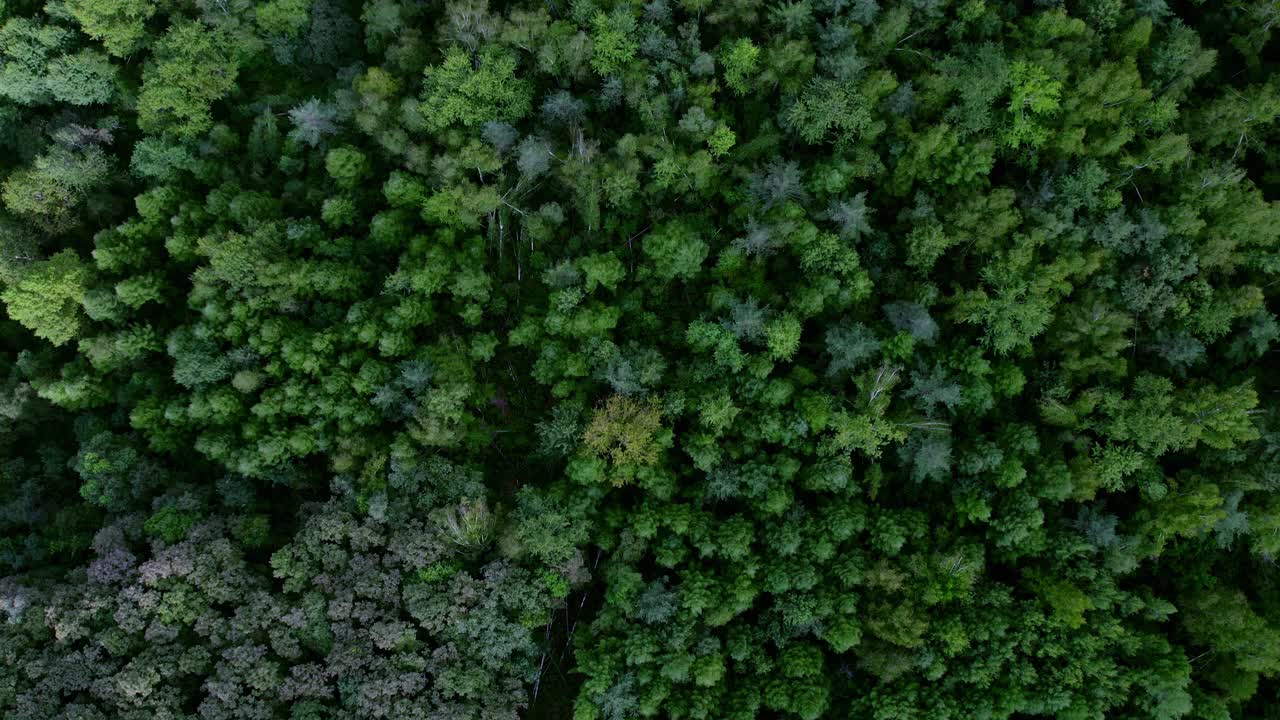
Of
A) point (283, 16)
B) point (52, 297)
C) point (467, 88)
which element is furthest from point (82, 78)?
point (467, 88)

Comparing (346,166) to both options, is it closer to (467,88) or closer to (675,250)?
(467,88)

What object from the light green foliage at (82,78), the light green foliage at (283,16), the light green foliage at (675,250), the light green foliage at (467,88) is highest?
the light green foliage at (283,16)

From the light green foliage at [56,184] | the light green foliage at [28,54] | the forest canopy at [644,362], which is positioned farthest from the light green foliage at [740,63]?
the light green foliage at [28,54]

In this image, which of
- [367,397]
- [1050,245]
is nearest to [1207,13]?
[1050,245]

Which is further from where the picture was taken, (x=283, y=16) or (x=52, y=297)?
(x=283, y=16)

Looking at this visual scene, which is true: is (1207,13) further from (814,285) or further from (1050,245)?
(814,285)

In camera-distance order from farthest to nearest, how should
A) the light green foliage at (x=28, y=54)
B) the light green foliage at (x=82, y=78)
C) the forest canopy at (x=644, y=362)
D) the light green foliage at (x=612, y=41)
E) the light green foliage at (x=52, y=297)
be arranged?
the light green foliage at (x=82, y=78)
the light green foliage at (x=28, y=54)
the light green foliage at (x=612, y=41)
the light green foliage at (x=52, y=297)
the forest canopy at (x=644, y=362)

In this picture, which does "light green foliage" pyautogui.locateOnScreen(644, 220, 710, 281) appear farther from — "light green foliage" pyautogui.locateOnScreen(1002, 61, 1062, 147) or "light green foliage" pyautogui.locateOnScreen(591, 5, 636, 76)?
"light green foliage" pyautogui.locateOnScreen(1002, 61, 1062, 147)

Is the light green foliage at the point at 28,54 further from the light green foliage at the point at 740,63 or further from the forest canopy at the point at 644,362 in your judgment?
the light green foliage at the point at 740,63

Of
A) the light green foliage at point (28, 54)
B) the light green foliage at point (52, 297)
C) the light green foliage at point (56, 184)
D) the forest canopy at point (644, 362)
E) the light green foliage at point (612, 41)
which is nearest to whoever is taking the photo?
the forest canopy at point (644, 362)
